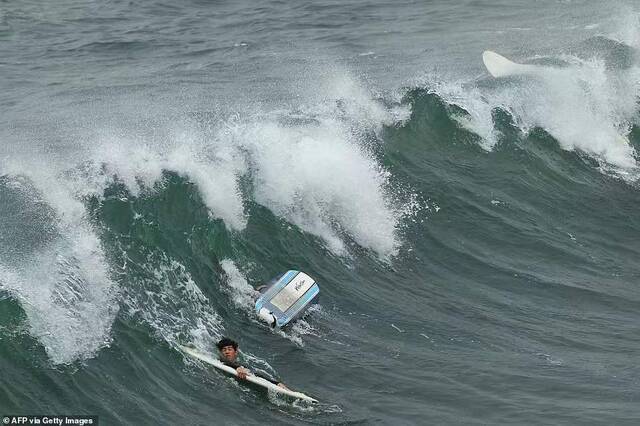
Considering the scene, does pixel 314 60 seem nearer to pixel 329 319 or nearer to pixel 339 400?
pixel 329 319

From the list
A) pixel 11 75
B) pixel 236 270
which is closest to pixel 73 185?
pixel 236 270

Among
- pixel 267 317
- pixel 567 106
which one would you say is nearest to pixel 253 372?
pixel 267 317

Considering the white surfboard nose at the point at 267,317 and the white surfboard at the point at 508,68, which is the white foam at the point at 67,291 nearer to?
the white surfboard nose at the point at 267,317

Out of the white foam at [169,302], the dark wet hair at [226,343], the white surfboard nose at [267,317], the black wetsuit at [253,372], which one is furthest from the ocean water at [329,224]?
the dark wet hair at [226,343]

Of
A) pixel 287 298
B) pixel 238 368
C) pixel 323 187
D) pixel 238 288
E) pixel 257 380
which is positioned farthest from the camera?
pixel 323 187

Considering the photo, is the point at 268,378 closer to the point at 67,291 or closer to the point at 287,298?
the point at 287,298

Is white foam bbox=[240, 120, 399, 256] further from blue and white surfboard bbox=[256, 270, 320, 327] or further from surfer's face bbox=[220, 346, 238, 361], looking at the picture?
surfer's face bbox=[220, 346, 238, 361]

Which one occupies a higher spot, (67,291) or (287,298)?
(67,291)
